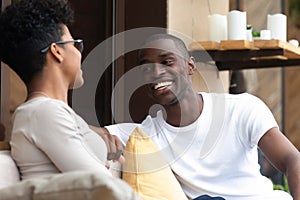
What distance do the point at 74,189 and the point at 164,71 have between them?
1377 mm

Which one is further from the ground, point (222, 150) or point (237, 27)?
point (237, 27)

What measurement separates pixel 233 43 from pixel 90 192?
235 centimetres

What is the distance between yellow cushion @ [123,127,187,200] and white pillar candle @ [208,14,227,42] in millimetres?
1323

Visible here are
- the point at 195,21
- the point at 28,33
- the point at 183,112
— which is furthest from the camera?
the point at 195,21

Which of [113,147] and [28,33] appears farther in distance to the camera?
[113,147]

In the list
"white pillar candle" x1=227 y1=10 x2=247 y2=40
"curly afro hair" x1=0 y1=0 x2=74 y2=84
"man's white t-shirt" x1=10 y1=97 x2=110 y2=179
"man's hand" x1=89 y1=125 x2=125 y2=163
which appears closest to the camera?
"man's white t-shirt" x1=10 y1=97 x2=110 y2=179

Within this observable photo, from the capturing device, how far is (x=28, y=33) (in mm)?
1900

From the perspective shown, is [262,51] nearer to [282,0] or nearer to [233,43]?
[233,43]

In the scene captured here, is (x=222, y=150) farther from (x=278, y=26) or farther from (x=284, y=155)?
(x=278, y=26)

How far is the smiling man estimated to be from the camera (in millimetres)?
2449

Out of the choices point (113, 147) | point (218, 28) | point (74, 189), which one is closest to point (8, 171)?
point (113, 147)

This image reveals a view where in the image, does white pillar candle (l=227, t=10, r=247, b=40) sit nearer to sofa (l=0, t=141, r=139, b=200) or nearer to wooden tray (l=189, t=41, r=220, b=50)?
wooden tray (l=189, t=41, r=220, b=50)

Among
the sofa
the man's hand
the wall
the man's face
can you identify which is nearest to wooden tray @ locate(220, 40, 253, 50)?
the wall

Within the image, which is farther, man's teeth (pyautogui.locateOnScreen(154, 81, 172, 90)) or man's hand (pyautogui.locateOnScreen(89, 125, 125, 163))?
man's teeth (pyautogui.locateOnScreen(154, 81, 172, 90))
